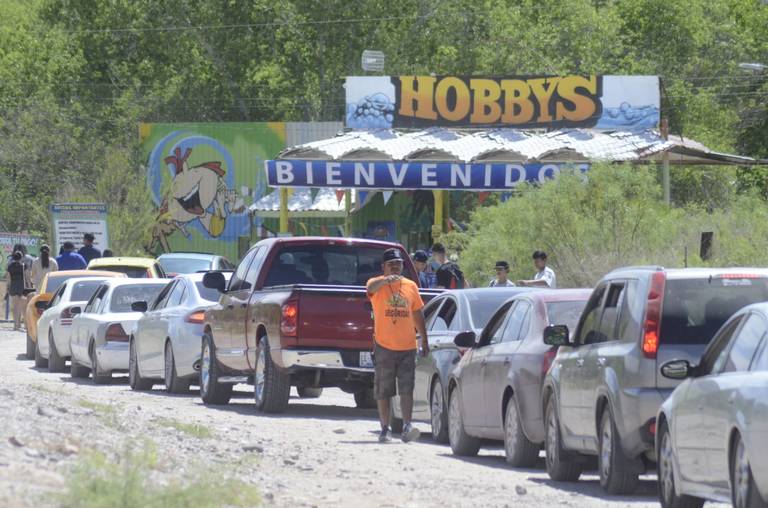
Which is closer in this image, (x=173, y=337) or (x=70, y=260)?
(x=173, y=337)

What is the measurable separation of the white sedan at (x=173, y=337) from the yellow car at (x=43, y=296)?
5.52 meters

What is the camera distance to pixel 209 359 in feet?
64.9

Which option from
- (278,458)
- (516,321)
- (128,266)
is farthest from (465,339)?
(128,266)

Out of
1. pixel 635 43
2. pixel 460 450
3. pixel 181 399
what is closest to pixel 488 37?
pixel 635 43

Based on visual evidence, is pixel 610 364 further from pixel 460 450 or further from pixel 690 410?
pixel 460 450

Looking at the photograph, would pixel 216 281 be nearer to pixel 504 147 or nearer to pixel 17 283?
pixel 17 283

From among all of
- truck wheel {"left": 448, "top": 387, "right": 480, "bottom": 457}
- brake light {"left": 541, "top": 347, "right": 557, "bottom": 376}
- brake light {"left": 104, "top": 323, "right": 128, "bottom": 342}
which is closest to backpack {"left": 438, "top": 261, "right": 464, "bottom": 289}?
brake light {"left": 104, "top": 323, "right": 128, "bottom": 342}

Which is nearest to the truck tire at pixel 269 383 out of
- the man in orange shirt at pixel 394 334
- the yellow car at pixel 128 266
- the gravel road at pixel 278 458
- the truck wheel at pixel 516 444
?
the gravel road at pixel 278 458

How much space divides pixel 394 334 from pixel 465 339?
120 centimetres

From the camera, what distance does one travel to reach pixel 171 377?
21.6 metres

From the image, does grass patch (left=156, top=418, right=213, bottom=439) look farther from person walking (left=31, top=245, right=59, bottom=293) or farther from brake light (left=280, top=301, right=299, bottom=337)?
person walking (left=31, top=245, right=59, bottom=293)

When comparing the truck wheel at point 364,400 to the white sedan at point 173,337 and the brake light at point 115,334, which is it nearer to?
the white sedan at point 173,337

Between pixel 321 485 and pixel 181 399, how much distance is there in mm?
9734

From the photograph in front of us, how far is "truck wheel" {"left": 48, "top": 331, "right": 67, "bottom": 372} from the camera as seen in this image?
85.5 feet
